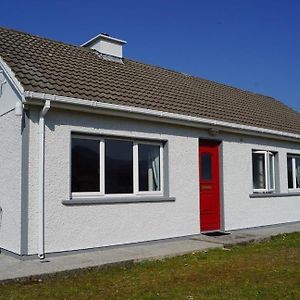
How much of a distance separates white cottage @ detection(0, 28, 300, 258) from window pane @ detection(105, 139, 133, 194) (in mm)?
24

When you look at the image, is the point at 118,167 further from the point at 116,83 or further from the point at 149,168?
the point at 116,83

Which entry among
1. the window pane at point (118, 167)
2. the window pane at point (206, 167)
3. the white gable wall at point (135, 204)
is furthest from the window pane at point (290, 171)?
the window pane at point (118, 167)

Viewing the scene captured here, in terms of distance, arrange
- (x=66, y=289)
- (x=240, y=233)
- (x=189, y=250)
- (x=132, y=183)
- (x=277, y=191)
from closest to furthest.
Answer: (x=66, y=289) → (x=189, y=250) → (x=132, y=183) → (x=240, y=233) → (x=277, y=191)

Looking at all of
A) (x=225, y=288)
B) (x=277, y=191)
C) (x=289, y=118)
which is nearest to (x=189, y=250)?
(x=225, y=288)

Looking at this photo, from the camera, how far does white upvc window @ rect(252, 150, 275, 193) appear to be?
14.7 metres

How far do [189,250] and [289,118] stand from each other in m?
10.9

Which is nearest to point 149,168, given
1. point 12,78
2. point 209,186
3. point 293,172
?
point 209,186

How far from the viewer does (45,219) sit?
8664 mm

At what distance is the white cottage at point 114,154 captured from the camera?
8.76 m

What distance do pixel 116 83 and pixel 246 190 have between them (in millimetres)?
5277

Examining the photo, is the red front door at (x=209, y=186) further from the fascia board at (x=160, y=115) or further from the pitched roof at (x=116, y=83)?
the pitched roof at (x=116, y=83)

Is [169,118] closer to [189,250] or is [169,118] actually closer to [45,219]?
[189,250]

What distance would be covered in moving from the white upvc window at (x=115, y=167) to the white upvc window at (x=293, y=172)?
23.2ft

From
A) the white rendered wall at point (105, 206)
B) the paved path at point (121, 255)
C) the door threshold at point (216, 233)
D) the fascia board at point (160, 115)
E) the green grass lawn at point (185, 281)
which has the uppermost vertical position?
the fascia board at point (160, 115)
